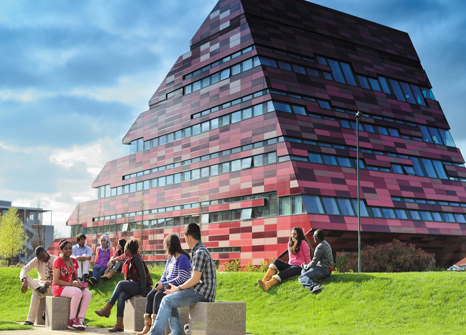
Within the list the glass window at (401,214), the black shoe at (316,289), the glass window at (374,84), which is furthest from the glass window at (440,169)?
the black shoe at (316,289)

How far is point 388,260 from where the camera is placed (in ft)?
110

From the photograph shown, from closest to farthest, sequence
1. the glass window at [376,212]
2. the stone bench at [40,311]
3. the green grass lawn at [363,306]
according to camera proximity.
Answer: the green grass lawn at [363,306] → the stone bench at [40,311] → the glass window at [376,212]

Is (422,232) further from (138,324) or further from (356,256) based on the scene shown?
(138,324)

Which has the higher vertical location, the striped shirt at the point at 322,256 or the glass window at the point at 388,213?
the glass window at the point at 388,213

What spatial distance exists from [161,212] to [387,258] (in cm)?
2250

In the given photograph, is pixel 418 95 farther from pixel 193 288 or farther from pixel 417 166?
pixel 193 288

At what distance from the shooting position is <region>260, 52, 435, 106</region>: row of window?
4188cm

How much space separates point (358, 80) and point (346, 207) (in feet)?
41.7

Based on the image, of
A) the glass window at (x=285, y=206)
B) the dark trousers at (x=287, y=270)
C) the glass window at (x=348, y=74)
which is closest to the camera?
the dark trousers at (x=287, y=270)

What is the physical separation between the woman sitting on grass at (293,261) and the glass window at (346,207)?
2111 centimetres

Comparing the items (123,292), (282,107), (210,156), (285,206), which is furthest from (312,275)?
(210,156)

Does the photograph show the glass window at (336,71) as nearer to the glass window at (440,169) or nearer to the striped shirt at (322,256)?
the glass window at (440,169)

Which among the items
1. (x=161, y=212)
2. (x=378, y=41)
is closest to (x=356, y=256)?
(x=161, y=212)

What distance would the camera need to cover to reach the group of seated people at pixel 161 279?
9727mm
